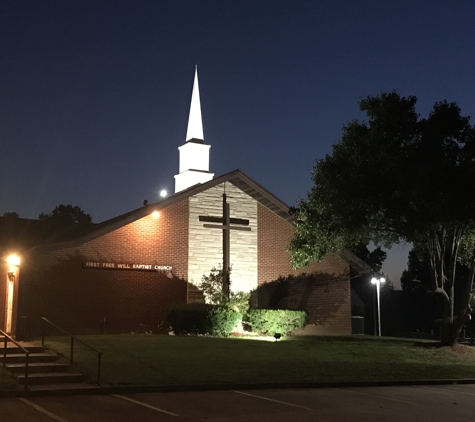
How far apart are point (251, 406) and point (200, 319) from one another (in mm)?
11601

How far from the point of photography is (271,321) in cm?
2772

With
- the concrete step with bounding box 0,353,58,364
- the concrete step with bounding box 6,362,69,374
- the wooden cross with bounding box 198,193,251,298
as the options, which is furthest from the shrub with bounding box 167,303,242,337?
the concrete step with bounding box 6,362,69,374

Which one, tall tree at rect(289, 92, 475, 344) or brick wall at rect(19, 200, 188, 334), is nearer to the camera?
tall tree at rect(289, 92, 475, 344)

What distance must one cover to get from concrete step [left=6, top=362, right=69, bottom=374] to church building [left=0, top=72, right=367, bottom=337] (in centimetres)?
643

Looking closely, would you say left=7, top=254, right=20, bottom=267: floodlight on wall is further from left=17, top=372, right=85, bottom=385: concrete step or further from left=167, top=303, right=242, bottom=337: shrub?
left=17, top=372, right=85, bottom=385: concrete step

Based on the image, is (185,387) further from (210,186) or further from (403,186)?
(210,186)

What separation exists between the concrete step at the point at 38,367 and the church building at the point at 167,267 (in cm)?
643

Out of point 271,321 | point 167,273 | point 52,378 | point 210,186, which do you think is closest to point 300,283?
point 271,321

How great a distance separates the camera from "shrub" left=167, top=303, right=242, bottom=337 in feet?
83.0

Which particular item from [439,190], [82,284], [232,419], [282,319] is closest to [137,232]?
[82,284]

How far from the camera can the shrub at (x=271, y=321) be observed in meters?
27.6

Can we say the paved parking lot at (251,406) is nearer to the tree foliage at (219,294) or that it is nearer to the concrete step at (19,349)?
the concrete step at (19,349)

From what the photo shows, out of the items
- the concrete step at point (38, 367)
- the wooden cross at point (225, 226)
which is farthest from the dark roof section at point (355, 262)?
the concrete step at point (38, 367)

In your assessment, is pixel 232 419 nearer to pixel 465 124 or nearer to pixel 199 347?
pixel 199 347
